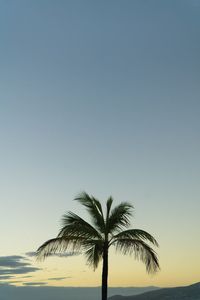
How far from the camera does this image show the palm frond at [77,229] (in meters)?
28.6

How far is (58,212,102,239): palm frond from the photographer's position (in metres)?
28.6

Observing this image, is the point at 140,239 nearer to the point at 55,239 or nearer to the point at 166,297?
the point at 55,239

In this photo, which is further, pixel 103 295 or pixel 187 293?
pixel 187 293

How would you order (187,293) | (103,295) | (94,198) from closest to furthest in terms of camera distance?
(103,295), (94,198), (187,293)

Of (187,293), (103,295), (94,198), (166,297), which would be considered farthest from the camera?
(166,297)

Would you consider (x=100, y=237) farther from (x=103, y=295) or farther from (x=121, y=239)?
(x=103, y=295)

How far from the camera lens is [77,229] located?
2869 cm

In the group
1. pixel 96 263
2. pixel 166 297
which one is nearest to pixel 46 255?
pixel 96 263

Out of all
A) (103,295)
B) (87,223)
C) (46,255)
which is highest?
(87,223)

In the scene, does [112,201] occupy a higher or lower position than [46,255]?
higher

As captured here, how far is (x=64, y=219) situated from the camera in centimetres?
2894

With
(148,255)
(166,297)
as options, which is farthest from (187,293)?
(148,255)

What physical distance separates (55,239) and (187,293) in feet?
486

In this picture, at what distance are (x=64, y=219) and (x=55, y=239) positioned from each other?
121 centimetres
